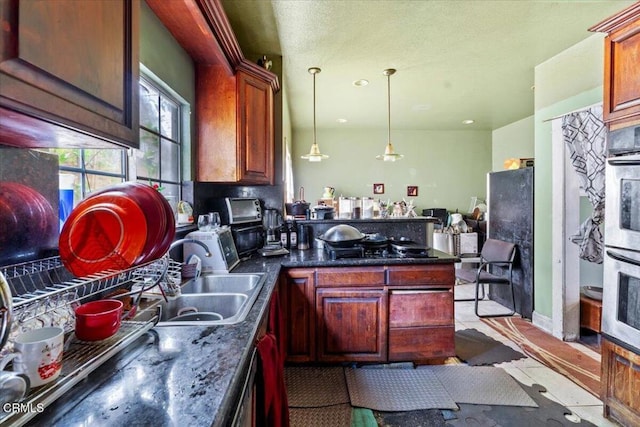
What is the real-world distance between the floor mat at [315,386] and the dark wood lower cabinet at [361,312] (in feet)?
0.34

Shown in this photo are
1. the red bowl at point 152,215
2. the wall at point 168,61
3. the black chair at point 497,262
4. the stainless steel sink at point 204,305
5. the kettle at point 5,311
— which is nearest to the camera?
the kettle at point 5,311

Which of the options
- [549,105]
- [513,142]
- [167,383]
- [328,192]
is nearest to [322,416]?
[167,383]

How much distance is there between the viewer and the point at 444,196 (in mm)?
6242

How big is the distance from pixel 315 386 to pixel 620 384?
1790 millimetres

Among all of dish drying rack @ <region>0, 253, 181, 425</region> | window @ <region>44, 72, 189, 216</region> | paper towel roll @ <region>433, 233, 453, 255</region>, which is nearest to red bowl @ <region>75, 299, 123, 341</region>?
dish drying rack @ <region>0, 253, 181, 425</region>

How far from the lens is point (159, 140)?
1968 millimetres

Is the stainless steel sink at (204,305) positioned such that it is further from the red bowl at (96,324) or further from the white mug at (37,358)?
the white mug at (37,358)

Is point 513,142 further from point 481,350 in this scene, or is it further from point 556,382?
point 556,382

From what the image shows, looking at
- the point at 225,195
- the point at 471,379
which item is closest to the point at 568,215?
the point at 471,379

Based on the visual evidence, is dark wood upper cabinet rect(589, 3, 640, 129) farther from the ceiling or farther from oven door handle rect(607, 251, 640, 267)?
oven door handle rect(607, 251, 640, 267)

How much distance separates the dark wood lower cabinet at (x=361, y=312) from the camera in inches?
89.4

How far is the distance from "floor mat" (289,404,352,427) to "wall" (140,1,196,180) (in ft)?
5.76

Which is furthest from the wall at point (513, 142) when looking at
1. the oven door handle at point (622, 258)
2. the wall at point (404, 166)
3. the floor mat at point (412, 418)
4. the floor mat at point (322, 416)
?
the floor mat at point (322, 416)

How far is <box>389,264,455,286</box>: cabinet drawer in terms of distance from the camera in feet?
7.52
